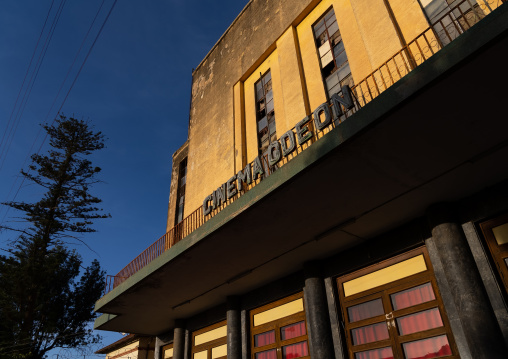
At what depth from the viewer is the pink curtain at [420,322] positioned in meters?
6.66

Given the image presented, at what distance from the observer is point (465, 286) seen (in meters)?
6.05

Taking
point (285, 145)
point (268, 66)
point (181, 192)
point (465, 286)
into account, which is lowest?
point (465, 286)

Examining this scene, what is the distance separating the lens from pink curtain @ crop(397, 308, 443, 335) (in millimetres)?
6656

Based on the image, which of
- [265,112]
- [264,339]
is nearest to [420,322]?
[264,339]

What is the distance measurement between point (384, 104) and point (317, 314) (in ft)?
17.0

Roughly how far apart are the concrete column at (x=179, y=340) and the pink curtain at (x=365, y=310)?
6.87 meters

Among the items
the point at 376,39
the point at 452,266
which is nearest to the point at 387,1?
the point at 376,39

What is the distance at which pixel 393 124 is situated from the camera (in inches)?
213

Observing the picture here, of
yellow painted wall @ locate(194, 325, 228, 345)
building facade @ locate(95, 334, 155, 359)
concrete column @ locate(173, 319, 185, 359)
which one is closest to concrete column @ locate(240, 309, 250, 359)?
yellow painted wall @ locate(194, 325, 228, 345)

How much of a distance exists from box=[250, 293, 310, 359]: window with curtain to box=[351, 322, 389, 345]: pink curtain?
1.45 metres

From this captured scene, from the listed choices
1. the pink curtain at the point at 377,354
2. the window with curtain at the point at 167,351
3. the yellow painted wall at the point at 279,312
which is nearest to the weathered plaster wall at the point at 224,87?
the yellow painted wall at the point at 279,312

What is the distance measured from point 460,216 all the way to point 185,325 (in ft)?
32.3

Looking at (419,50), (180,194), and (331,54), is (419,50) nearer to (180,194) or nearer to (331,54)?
(331,54)

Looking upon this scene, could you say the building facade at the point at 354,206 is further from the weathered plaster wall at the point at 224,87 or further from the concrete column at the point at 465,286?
the weathered plaster wall at the point at 224,87
